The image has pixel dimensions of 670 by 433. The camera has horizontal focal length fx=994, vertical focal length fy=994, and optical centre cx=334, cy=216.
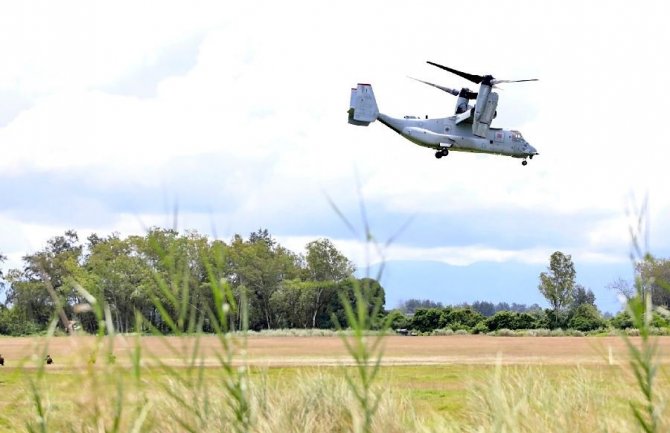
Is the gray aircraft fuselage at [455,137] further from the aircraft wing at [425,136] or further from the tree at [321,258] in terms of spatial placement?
the tree at [321,258]

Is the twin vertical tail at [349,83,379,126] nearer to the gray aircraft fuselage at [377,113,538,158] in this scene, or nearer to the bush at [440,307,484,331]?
the gray aircraft fuselage at [377,113,538,158]

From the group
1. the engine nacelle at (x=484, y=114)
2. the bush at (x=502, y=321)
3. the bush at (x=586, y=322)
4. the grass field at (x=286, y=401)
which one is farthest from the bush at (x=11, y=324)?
the grass field at (x=286, y=401)

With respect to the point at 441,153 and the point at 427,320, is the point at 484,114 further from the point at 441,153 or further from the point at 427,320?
the point at 427,320

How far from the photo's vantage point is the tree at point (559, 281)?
76.2 metres

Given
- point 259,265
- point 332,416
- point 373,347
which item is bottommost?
point 332,416

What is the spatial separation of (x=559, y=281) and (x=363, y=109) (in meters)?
33.8

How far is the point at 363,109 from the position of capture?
51.9 meters

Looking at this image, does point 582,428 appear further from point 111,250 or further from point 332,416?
point 111,250

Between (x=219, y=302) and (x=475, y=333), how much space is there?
190 feet

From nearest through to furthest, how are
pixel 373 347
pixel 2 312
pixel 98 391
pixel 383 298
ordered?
pixel 373 347 → pixel 383 298 → pixel 98 391 → pixel 2 312

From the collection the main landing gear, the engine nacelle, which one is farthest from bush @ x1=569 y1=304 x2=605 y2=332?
the main landing gear

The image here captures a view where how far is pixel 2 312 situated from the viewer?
86.9 meters

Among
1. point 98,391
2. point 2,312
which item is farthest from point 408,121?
point 2,312

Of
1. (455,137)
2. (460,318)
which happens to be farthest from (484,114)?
(460,318)
